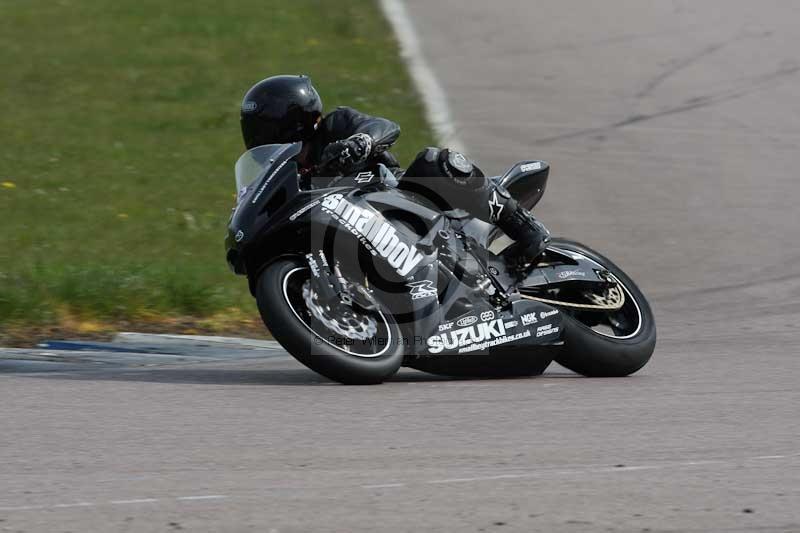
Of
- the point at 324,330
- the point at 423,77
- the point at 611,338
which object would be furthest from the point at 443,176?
the point at 423,77

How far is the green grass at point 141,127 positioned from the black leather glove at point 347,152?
9.40ft

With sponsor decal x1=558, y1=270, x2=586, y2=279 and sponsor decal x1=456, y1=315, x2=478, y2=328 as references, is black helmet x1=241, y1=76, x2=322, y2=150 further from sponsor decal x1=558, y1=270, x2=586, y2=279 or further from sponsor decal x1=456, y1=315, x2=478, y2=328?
sponsor decal x1=558, y1=270, x2=586, y2=279

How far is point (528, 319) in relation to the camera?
7125mm

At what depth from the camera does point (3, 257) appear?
1018 centimetres

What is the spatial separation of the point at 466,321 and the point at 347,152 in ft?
3.33

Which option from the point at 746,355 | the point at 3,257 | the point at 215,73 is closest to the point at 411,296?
the point at 746,355

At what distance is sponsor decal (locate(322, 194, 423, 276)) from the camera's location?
674cm

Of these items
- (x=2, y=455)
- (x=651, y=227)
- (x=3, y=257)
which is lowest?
(x=651, y=227)

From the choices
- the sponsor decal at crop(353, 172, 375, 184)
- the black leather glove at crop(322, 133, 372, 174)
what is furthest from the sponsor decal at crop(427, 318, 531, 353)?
the black leather glove at crop(322, 133, 372, 174)

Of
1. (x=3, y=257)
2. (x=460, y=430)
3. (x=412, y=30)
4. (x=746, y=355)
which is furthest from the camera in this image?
(x=412, y=30)

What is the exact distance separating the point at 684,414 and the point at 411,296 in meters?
1.48

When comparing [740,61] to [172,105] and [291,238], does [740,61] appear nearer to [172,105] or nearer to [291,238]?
[172,105]

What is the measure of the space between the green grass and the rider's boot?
9.08 ft

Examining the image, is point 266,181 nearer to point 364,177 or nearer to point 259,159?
point 259,159
